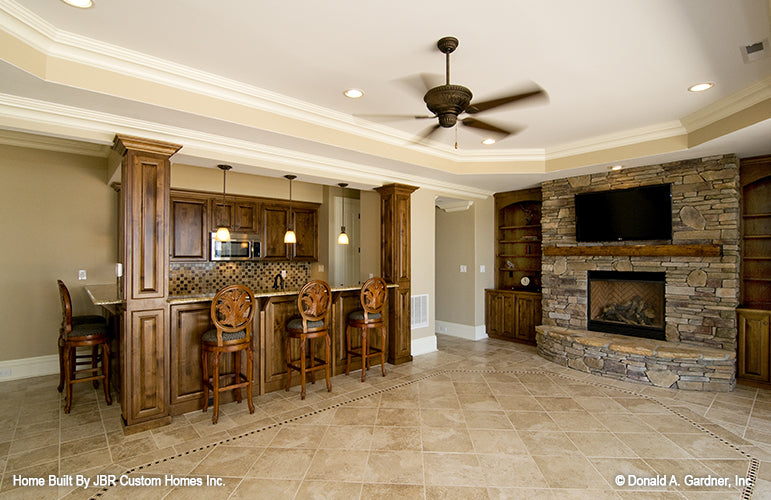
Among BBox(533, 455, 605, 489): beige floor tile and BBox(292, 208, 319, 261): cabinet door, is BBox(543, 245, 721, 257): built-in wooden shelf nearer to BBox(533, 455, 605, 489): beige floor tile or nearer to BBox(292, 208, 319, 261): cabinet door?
BBox(533, 455, 605, 489): beige floor tile

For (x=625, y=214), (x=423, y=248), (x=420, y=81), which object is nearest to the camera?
(x=420, y=81)

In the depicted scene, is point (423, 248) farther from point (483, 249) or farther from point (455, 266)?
point (483, 249)

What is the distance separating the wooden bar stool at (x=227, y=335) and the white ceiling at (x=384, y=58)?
1384mm

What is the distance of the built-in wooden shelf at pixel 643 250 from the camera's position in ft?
14.1

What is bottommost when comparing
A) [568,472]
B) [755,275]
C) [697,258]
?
[568,472]

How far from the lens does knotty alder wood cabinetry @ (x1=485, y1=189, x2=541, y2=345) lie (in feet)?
20.4

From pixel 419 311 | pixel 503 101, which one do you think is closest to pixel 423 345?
pixel 419 311

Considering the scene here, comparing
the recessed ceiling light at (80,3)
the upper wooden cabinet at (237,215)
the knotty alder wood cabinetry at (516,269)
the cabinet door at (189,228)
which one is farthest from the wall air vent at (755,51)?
the cabinet door at (189,228)

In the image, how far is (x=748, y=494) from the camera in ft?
7.61

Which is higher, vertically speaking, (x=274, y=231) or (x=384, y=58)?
(x=384, y=58)

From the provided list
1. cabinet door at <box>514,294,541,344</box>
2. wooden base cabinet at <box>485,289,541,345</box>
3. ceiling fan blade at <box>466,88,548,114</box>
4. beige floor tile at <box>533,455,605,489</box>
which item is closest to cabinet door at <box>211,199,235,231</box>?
ceiling fan blade at <box>466,88,548,114</box>

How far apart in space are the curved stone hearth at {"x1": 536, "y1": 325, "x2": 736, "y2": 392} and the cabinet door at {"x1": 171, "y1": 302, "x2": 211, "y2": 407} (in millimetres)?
4387

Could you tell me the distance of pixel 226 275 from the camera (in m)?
5.85

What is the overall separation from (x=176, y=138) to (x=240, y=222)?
255cm
